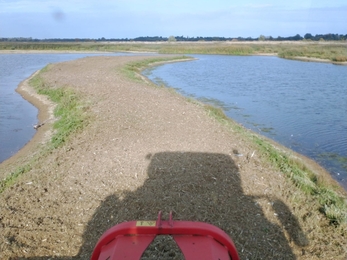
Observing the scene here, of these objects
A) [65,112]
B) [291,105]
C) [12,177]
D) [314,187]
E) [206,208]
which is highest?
[206,208]

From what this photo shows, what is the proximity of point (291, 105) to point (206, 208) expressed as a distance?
529 inches

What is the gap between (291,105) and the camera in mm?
17406

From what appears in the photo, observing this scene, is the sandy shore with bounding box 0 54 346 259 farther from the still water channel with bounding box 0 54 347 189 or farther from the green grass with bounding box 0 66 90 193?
the still water channel with bounding box 0 54 347 189

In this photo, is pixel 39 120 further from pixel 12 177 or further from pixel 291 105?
pixel 291 105

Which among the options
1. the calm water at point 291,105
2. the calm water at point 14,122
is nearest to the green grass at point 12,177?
the calm water at point 14,122

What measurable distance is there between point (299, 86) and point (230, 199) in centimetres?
1946

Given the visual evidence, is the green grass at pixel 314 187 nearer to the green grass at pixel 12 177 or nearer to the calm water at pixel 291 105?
the calm water at pixel 291 105

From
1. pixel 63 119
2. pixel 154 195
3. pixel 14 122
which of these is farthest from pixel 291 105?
pixel 154 195

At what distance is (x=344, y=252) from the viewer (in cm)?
464

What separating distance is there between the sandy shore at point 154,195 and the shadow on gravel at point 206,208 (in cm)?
1

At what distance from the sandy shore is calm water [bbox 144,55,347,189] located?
1.99 m

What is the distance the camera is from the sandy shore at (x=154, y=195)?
4.68 m

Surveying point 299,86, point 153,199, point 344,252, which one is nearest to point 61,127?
point 153,199

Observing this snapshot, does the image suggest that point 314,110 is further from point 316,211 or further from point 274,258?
point 274,258
